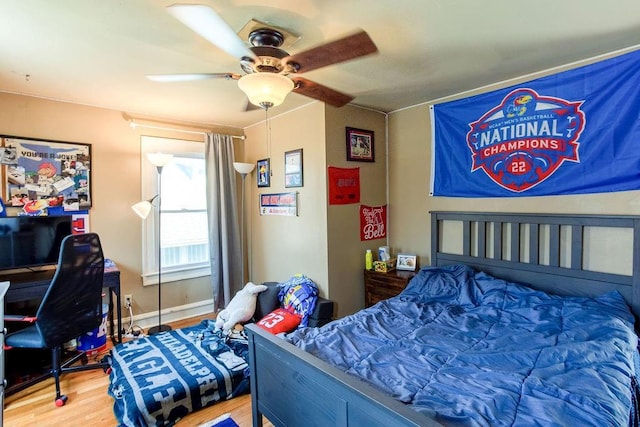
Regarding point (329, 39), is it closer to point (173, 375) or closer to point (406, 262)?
point (406, 262)

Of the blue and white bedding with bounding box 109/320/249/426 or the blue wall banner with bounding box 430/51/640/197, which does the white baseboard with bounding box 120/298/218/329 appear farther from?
the blue wall banner with bounding box 430/51/640/197

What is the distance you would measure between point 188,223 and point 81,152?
1.28 metres

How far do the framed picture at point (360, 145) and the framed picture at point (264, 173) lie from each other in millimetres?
1091

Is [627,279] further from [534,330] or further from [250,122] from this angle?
[250,122]

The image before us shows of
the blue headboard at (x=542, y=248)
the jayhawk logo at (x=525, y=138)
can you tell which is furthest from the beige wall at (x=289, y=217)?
the jayhawk logo at (x=525, y=138)

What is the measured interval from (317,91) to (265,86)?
0.56 metres

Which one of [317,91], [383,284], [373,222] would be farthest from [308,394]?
[373,222]

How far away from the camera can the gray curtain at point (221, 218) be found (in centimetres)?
395

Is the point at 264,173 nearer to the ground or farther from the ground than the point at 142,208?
farther from the ground

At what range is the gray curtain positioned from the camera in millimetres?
3953

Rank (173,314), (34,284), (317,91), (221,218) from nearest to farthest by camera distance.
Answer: (317,91) → (34,284) → (173,314) → (221,218)

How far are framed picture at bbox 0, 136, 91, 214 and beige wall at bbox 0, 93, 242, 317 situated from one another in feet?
0.24

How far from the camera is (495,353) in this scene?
5.73 ft

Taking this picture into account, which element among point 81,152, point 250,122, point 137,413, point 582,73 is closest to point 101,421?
point 137,413
